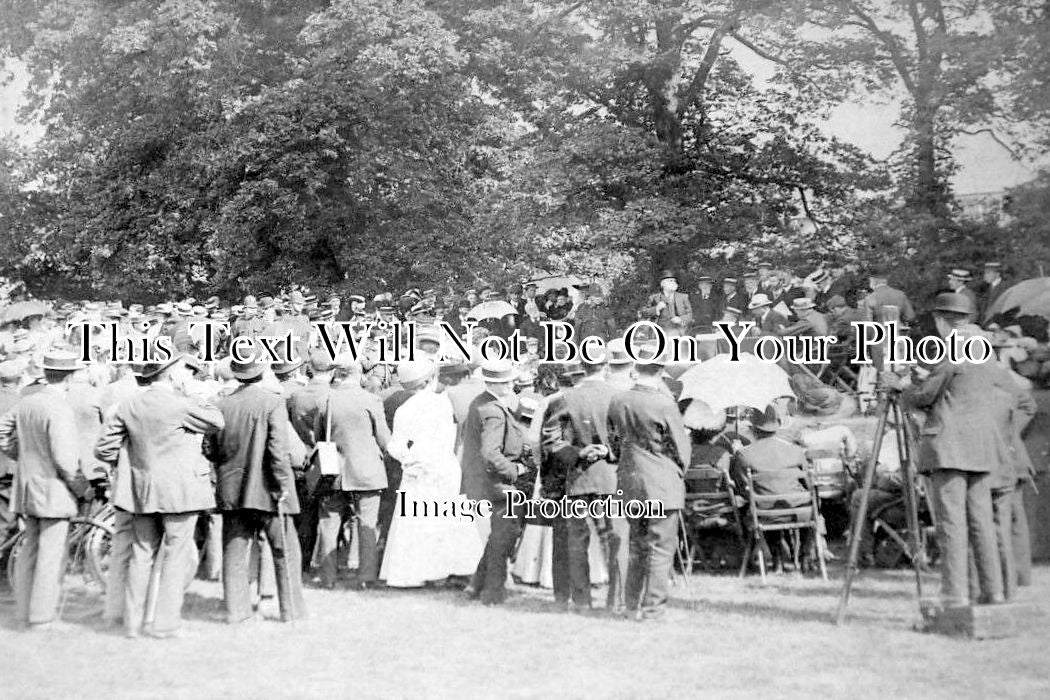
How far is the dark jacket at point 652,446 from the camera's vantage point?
697 centimetres

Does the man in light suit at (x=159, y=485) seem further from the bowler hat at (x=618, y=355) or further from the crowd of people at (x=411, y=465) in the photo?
the bowler hat at (x=618, y=355)

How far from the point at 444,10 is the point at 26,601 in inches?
569

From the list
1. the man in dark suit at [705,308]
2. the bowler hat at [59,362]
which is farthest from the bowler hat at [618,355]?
the man in dark suit at [705,308]

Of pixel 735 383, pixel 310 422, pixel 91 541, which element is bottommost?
pixel 91 541

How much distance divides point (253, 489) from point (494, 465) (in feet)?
5.61

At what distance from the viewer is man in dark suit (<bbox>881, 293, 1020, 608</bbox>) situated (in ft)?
20.9

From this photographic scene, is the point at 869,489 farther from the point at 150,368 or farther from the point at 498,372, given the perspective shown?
the point at 150,368

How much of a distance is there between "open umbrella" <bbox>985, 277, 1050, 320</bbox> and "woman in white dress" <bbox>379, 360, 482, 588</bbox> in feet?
18.0

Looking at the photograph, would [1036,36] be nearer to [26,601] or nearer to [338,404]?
[338,404]

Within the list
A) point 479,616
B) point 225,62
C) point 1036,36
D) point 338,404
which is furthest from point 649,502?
point 225,62

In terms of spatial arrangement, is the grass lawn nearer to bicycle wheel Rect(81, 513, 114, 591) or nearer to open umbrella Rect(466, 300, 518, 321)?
bicycle wheel Rect(81, 513, 114, 591)

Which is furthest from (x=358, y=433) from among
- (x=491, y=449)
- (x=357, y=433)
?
(x=491, y=449)

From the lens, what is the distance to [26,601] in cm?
713

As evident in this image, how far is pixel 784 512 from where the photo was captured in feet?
26.5
